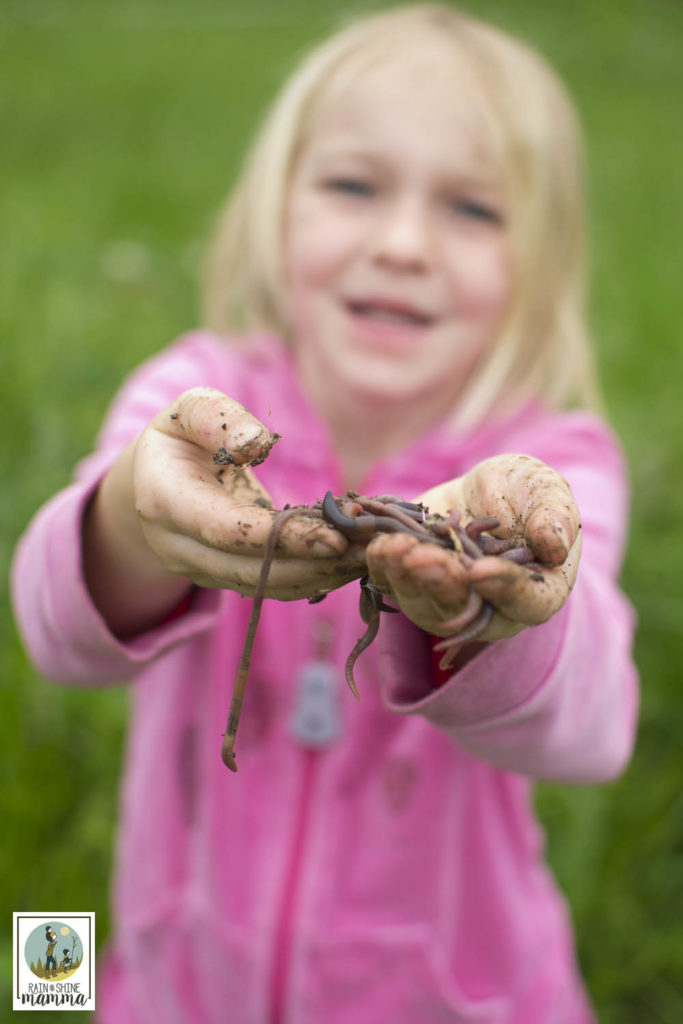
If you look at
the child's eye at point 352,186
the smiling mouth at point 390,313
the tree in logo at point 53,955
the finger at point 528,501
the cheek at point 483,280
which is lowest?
the tree in logo at point 53,955

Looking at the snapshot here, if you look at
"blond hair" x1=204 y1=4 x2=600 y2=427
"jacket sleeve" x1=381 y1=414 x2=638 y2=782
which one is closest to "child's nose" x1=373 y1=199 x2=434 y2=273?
"blond hair" x1=204 y1=4 x2=600 y2=427

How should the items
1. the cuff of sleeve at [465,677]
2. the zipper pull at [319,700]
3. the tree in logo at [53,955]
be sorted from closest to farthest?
the cuff of sleeve at [465,677]
the tree in logo at [53,955]
the zipper pull at [319,700]

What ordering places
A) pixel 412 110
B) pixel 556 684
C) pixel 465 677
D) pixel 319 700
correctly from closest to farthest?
pixel 465 677
pixel 556 684
pixel 319 700
pixel 412 110

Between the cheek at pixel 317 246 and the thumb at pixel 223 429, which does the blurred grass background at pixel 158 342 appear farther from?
the thumb at pixel 223 429

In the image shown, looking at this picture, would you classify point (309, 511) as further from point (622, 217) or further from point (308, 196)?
point (622, 217)

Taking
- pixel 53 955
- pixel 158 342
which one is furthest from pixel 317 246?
pixel 158 342

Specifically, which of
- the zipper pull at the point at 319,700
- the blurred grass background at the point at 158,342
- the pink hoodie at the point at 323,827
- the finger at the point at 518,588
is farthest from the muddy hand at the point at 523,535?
the blurred grass background at the point at 158,342

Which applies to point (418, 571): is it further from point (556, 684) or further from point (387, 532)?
point (556, 684)
